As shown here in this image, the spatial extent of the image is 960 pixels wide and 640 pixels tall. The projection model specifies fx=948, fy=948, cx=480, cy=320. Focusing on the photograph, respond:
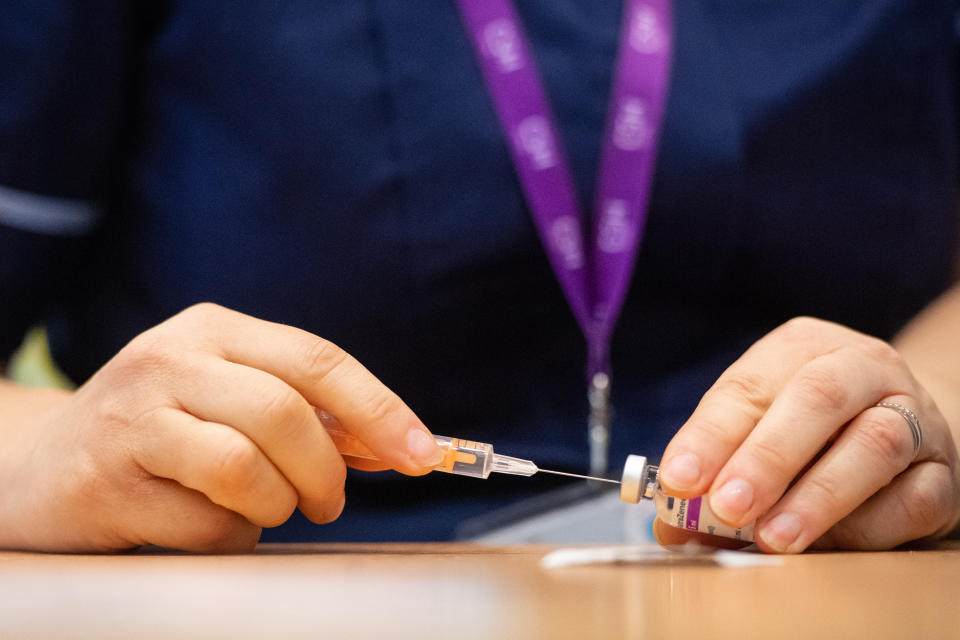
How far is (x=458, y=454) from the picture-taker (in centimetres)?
59

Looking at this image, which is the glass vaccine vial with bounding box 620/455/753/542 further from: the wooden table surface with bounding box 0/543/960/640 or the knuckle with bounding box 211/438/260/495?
the knuckle with bounding box 211/438/260/495

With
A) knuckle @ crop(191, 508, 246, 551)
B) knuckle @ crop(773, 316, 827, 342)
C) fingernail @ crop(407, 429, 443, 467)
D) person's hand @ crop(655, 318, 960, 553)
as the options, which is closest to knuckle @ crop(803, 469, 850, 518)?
person's hand @ crop(655, 318, 960, 553)

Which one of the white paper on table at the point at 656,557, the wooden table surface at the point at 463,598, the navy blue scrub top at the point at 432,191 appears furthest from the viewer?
the navy blue scrub top at the point at 432,191

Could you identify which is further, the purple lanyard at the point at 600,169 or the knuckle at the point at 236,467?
the purple lanyard at the point at 600,169

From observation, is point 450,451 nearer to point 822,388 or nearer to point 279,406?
point 279,406

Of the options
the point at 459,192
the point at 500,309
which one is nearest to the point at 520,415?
the point at 500,309

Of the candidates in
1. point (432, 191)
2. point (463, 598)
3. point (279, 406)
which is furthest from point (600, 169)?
point (463, 598)

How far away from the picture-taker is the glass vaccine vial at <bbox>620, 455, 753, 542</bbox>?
0.55 metres

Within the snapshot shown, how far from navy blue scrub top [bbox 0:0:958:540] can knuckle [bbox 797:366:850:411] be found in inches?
9.3

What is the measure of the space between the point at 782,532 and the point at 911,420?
0.37 ft

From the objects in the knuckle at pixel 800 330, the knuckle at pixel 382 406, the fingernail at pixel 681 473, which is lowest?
the fingernail at pixel 681 473

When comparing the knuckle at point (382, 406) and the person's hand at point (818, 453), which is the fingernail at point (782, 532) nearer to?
the person's hand at point (818, 453)

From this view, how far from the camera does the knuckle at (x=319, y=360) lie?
53 centimetres

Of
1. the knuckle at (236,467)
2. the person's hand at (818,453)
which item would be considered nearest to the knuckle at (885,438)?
the person's hand at (818,453)
